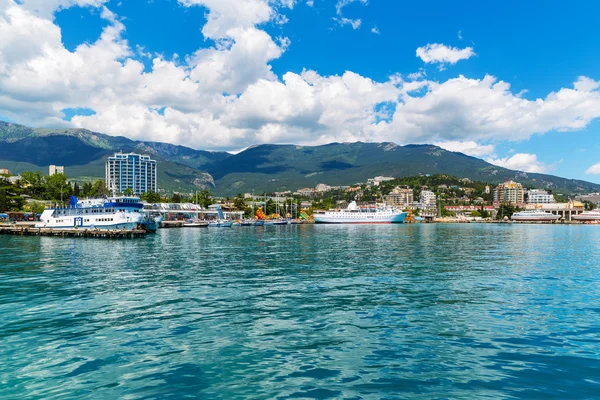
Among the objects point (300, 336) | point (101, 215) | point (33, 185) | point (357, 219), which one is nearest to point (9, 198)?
point (33, 185)

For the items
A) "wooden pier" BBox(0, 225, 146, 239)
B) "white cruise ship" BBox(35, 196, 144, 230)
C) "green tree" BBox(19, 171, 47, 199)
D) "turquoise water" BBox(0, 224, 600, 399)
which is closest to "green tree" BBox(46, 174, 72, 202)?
"green tree" BBox(19, 171, 47, 199)

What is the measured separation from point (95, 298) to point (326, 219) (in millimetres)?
170255

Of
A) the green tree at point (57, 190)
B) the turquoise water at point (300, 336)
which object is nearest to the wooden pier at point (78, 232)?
the turquoise water at point (300, 336)

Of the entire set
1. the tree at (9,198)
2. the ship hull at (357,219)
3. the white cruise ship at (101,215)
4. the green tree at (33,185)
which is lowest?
the ship hull at (357,219)

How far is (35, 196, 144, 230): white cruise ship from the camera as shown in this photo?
81062 millimetres

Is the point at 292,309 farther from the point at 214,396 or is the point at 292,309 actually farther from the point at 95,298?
the point at 95,298

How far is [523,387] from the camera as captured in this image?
10367 mm

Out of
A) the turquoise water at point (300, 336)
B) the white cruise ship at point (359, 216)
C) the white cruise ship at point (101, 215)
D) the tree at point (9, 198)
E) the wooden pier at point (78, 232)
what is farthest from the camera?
the white cruise ship at point (359, 216)

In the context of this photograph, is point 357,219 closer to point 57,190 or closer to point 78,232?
point 57,190

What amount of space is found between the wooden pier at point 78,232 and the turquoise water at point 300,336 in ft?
156

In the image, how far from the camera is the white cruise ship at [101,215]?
81062 millimetres

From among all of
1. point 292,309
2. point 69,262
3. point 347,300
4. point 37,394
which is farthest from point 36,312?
point 69,262

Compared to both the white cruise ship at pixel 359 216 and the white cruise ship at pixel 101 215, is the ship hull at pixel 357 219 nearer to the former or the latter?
the white cruise ship at pixel 359 216

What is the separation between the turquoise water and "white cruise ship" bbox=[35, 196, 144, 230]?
5459 cm
